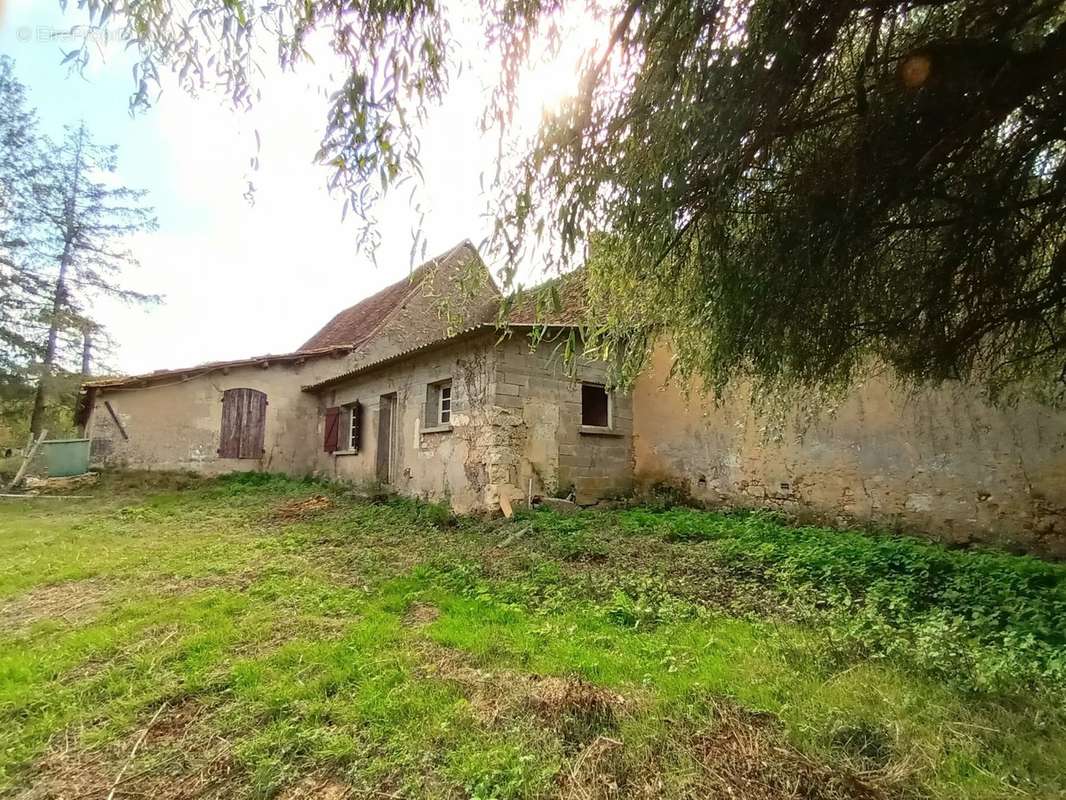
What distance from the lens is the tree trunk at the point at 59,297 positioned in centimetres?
1638

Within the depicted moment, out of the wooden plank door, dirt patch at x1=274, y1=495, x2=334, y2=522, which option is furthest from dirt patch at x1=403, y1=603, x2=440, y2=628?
the wooden plank door

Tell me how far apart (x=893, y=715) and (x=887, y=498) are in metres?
5.86

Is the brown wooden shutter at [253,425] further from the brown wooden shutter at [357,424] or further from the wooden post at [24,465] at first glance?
the wooden post at [24,465]

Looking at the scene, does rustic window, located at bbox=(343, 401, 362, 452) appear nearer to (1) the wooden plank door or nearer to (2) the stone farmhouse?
(2) the stone farmhouse

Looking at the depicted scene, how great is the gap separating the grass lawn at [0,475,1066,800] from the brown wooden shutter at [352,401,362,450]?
6.11 metres

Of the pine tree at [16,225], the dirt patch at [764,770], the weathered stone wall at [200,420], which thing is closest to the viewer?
the dirt patch at [764,770]

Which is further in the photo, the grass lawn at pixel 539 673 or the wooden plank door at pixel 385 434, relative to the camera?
the wooden plank door at pixel 385 434

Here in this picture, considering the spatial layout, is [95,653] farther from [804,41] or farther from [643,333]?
[804,41]

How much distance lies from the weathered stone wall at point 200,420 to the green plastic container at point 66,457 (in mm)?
351

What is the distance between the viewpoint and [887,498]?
760cm

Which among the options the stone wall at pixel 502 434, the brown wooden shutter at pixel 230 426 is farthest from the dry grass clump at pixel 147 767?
the brown wooden shutter at pixel 230 426

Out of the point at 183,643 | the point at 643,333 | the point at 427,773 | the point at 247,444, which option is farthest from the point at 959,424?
the point at 247,444

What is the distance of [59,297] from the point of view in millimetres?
16781

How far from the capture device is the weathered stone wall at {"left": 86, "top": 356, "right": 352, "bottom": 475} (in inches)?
495
